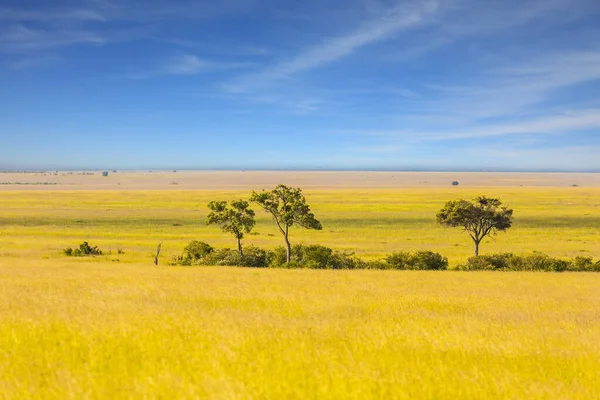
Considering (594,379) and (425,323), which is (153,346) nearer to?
(425,323)

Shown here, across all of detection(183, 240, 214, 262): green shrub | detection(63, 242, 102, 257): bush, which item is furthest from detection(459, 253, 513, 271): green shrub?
detection(63, 242, 102, 257): bush

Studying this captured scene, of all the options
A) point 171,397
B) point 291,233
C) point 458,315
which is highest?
point 171,397

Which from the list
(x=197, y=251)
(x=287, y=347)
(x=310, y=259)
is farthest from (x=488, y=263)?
(x=287, y=347)

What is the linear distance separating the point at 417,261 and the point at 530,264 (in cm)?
937

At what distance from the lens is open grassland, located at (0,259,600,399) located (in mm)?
7535

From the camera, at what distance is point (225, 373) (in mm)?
8078

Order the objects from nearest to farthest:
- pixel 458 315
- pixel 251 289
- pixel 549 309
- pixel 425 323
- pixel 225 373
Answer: pixel 225 373 → pixel 425 323 → pixel 458 315 → pixel 549 309 → pixel 251 289

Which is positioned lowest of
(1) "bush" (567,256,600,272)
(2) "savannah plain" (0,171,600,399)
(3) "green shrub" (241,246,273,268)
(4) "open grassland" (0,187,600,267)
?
(4) "open grassland" (0,187,600,267)

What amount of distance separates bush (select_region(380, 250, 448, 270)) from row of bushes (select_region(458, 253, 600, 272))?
7.05 ft

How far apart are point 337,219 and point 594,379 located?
287 ft

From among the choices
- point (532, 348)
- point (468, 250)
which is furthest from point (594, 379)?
point (468, 250)

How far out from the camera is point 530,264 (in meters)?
38.6

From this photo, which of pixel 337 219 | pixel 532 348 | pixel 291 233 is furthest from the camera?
pixel 337 219

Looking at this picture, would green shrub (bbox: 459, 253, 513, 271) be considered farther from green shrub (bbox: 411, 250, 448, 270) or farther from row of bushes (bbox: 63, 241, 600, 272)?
green shrub (bbox: 411, 250, 448, 270)
